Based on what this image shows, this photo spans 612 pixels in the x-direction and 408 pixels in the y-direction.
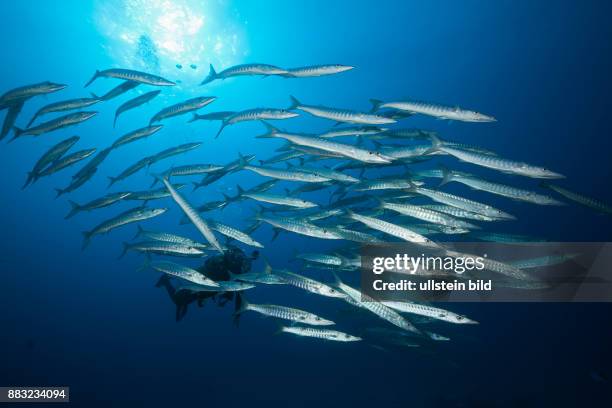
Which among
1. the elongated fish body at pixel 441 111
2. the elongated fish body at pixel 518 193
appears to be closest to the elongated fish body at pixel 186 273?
the elongated fish body at pixel 441 111

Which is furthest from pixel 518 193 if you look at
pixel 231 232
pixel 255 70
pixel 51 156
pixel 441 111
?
pixel 51 156

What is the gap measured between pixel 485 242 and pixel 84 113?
899cm

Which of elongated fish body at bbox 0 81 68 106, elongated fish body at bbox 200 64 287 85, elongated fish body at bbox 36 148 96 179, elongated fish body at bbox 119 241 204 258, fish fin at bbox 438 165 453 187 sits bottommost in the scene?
elongated fish body at bbox 119 241 204 258

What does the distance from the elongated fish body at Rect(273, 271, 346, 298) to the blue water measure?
22.2 ft

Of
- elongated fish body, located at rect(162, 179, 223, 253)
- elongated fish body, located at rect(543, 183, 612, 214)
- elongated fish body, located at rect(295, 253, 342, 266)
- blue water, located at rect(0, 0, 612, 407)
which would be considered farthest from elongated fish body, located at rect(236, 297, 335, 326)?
blue water, located at rect(0, 0, 612, 407)

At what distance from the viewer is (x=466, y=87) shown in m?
26.6

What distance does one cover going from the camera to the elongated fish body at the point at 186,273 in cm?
535

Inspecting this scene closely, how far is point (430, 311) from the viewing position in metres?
4.98

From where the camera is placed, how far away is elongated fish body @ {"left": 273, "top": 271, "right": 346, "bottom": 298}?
5035 mm

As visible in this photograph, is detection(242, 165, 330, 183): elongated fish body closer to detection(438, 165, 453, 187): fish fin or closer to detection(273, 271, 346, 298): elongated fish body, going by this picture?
detection(273, 271, 346, 298): elongated fish body

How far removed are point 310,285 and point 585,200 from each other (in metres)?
4.93

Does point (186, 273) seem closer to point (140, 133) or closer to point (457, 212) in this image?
point (140, 133)

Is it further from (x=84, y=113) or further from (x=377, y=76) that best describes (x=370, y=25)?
(x=84, y=113)

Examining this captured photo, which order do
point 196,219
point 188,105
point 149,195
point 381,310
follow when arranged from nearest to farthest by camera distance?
point 196,219, point 381,310, point 188,105, point 149,195
